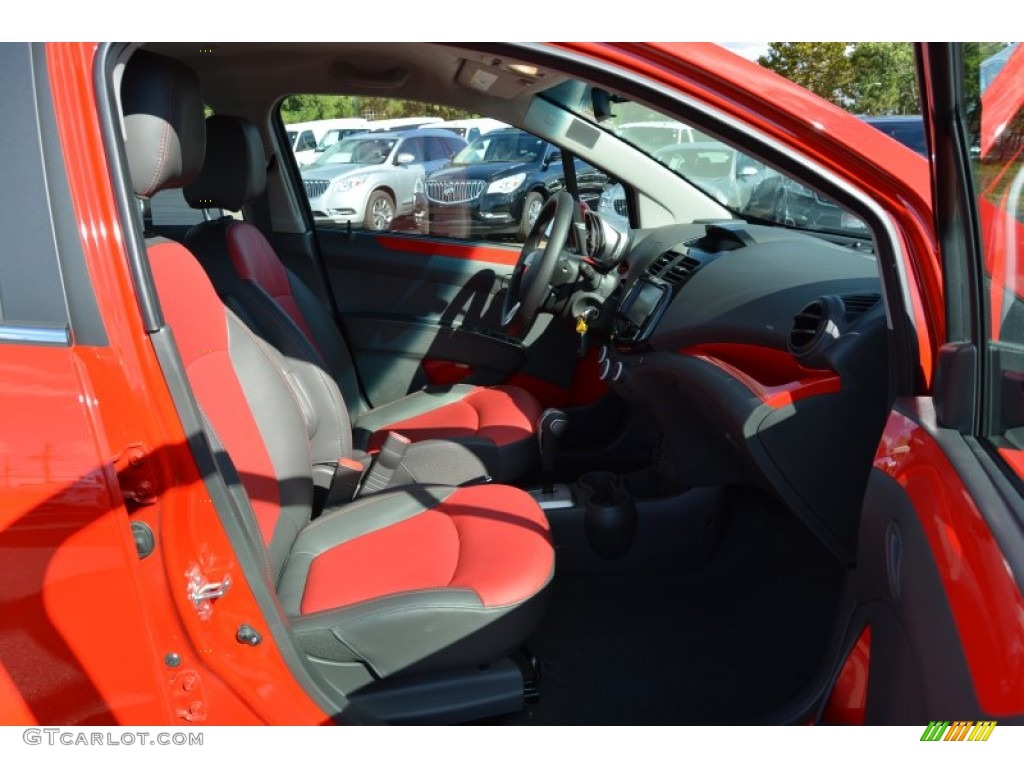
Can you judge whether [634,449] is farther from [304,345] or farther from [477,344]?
[304,345]

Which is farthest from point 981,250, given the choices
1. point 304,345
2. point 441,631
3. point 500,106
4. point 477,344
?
point 477,344

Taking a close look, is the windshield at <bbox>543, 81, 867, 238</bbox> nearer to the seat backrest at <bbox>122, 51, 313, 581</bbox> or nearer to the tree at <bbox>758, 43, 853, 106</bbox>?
the tree at <bbox>758, 43, 853, 106</bbox>

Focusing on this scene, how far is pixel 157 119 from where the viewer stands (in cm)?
154

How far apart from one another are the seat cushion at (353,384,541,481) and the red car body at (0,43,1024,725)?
4.56 ft

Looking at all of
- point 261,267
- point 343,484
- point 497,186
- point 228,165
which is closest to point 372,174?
point 497,186

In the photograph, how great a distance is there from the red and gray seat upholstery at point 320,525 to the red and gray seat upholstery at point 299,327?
0.51 meters

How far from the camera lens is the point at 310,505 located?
83.4 inches

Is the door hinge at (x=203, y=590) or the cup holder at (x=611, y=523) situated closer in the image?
the door hinge at (x=203, y=590)

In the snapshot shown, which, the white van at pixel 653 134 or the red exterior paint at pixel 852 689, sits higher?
the white van at pixel 653 134

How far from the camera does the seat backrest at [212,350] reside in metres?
1.55

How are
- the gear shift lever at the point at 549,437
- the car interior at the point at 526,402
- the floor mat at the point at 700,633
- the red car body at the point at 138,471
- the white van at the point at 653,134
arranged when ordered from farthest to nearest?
the gear shift lever at the point at 549,437
the white van at the point at 653,134
the floor mat at the point at 700,633
the car interior at the point at 526,402
the red car body at the point at 138,471

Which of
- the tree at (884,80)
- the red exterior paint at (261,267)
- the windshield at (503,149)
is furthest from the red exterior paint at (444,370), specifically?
the tree at (884,80)

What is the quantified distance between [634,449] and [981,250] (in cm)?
214

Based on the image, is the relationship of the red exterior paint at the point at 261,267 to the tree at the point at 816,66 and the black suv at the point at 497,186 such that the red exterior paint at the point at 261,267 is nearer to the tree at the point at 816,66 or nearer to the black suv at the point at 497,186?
the black suv at the point at 497,186
